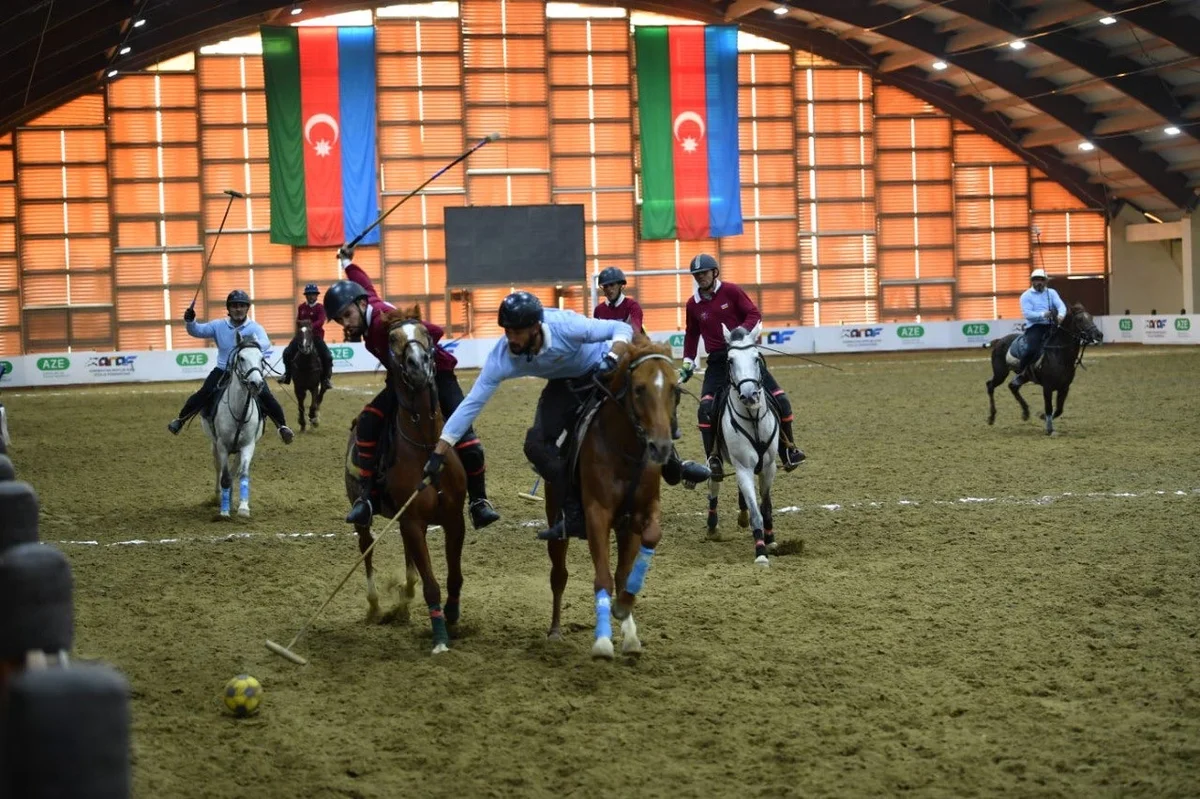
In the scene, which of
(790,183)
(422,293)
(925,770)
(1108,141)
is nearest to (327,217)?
(422,293)

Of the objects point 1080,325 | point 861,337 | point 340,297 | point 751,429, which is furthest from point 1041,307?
point 861,337

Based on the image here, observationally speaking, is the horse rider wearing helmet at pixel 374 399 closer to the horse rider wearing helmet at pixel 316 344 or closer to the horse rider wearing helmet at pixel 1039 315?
the horse rider wearing helmet at pixel 1039 315

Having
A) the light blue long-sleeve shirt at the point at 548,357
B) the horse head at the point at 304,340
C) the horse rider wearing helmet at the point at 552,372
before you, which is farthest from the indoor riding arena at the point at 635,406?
the light blue long-sleeve shirt at the point at 548,357

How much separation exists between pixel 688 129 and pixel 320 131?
1169 cm

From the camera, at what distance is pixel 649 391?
269 inches

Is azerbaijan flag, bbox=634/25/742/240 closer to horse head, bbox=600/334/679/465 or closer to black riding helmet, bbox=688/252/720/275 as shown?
black riding helmet, bbox=688/252/720/275

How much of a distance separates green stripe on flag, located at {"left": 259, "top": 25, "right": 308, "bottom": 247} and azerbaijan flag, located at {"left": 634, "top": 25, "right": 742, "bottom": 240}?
10827 mm

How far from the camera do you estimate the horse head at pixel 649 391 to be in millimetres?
6676

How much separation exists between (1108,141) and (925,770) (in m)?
43.1

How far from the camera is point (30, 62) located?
32719 millimetres

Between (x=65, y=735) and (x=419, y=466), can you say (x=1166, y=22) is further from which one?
(x=65, y=735)

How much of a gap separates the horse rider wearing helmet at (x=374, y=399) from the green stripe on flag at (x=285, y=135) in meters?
33.2

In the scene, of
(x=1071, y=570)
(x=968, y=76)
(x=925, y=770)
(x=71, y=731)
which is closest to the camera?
(x=71, y=731)

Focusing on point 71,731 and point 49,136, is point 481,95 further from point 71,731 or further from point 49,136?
point 71,731
